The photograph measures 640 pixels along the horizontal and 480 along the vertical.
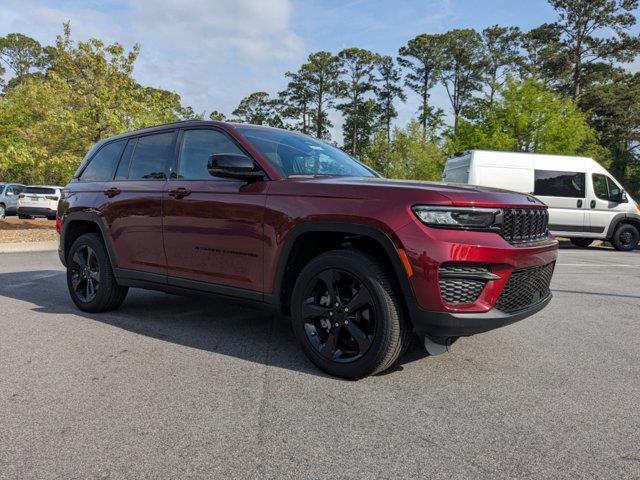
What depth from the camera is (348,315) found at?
3.48 metres

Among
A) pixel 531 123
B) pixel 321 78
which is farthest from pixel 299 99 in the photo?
pixel 531 123

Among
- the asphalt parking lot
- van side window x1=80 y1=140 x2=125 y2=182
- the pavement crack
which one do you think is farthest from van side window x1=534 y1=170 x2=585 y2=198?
the pavement crack

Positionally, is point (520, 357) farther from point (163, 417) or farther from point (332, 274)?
point (163, 417)

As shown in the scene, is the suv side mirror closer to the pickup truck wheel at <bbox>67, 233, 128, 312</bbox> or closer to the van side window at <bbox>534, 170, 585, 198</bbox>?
the pickup truck wheel at <bbox>67, 233, 128, 312</bbox>

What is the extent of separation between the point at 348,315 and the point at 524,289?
1.16 meters

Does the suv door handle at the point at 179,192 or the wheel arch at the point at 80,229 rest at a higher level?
the suv door handle at the point at 179,192

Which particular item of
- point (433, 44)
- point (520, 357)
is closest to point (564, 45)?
point (433, 44)

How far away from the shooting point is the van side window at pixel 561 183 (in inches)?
575

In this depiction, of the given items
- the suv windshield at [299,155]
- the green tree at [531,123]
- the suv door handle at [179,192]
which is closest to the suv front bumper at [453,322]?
the suv windshield at [299,155]

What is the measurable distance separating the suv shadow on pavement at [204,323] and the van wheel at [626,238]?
12.7 metres

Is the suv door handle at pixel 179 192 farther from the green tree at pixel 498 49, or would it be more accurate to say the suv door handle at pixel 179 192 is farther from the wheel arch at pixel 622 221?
the green tree at pixel 498 49

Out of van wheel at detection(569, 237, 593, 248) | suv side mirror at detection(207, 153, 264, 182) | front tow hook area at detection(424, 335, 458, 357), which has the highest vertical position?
suv side mirror at detection(207, 153, 264, 182)

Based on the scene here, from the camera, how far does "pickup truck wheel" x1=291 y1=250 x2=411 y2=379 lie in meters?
3.32

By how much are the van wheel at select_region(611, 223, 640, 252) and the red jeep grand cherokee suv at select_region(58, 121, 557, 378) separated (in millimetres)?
12562
